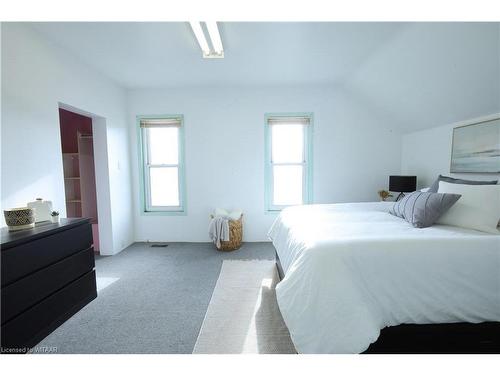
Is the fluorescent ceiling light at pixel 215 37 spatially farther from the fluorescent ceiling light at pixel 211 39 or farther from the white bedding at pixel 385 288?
the white bedding at pixel 385 288

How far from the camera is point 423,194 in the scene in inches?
83.0

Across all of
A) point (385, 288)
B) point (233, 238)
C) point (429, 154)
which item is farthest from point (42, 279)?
point (429, 154)

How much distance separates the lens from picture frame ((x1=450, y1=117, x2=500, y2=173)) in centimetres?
230

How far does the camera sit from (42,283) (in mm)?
1652

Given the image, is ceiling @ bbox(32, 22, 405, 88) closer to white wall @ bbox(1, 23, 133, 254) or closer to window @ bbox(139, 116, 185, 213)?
white wall @ bbox(1, 23, 133, 254)

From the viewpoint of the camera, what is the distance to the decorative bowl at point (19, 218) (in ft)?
5.47

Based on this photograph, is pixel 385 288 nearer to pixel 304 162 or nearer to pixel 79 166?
pixel 304 162

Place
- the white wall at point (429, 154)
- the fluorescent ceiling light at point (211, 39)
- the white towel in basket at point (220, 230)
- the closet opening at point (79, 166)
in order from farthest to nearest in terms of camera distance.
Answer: the closet opening at point (79, 166), the white towel in basket at point (220, 230), the white wall at point (429, 154), the fluorescent ceiling light at point (211, 39)

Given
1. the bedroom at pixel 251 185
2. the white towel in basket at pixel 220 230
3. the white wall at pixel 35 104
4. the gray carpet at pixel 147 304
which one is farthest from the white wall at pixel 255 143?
the white wall at pixel 35 104

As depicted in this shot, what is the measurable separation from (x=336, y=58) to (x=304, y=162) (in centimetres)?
164

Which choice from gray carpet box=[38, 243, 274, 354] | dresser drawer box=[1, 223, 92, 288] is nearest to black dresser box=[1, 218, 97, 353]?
dresser drawer box=[1, 223, 92, 288]

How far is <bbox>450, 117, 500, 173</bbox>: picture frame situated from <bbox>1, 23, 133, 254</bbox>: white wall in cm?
456

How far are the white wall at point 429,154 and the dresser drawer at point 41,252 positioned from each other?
4.11 metres
